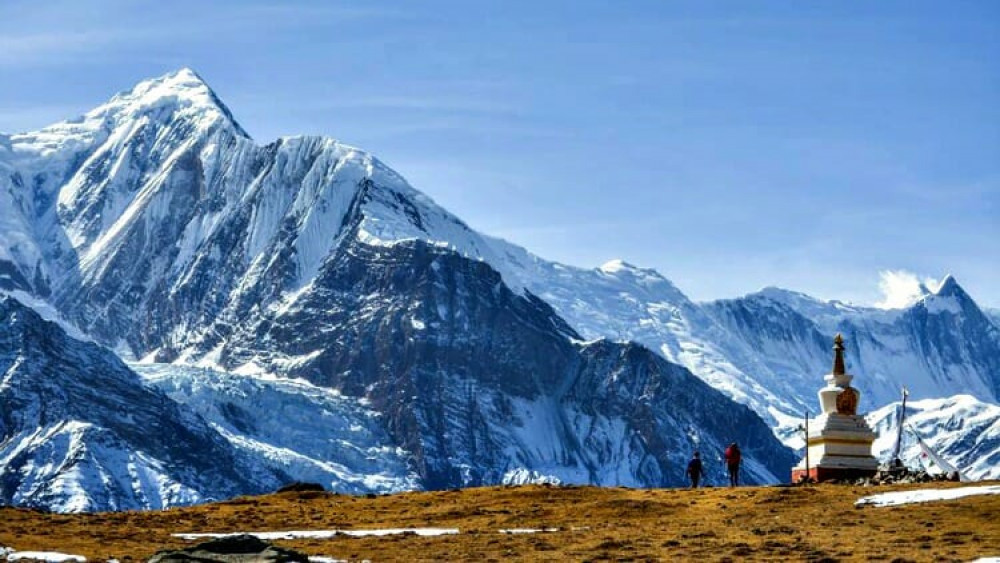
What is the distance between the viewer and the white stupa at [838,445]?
299ft

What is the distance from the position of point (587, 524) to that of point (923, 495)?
1216 centimetres

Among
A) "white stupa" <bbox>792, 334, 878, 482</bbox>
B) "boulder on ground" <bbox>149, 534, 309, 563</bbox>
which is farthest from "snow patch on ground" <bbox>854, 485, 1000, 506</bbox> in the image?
"boulder on ground" <bbox>149, 534, 309, 563</bbox>

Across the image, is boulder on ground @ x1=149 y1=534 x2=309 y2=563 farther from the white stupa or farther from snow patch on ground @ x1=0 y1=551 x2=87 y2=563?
the white stupa

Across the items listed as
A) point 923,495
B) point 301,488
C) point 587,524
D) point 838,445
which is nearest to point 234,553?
point 587,524

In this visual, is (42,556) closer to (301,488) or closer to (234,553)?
(234,553)

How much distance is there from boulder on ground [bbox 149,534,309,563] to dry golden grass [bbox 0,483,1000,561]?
4.05 metres

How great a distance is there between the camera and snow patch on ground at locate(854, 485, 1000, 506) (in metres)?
73.1

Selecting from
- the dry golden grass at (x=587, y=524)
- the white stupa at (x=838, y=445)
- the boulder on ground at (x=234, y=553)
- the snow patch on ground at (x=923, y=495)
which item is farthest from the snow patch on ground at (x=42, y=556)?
the white stupa at (x=838, y=445)

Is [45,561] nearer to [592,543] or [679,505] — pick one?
[592,543]

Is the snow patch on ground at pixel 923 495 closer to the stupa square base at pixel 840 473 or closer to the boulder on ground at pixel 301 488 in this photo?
the stupa square base at pixel 840 473

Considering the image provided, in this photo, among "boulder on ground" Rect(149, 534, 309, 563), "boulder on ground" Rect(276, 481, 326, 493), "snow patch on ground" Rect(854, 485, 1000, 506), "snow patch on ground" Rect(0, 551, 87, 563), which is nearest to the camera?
"boulder on ground" Rect(149, 534, 309, 563)

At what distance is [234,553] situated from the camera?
60.4m

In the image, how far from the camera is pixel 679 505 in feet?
262

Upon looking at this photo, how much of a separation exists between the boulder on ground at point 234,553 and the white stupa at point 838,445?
3614 cm
